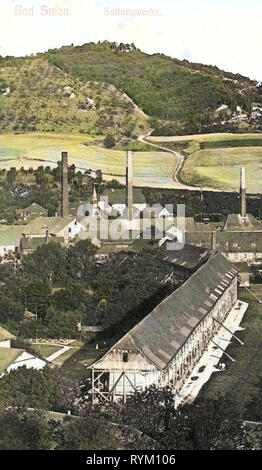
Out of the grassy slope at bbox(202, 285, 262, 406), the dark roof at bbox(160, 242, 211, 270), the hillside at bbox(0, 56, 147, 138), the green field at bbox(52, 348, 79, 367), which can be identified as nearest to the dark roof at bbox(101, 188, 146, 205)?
the dark roof at bbox(160, 242, 211, 270)

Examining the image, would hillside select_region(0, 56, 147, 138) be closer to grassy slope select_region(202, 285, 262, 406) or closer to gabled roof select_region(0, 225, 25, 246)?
gabled roof select_region(0, 225, 25, 246)

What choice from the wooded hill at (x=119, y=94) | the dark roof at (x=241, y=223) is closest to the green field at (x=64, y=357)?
the dark roof at (x=241, y=223)

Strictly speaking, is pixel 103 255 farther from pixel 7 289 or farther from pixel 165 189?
pixel 165 189

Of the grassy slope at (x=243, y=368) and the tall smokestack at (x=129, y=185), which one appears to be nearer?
the grassy slope at (x=243, y=368)

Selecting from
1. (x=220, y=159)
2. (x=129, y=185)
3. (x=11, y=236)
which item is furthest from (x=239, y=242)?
(x=220, y=159)

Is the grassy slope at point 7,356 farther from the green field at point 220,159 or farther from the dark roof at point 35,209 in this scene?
the green field at point 220,159
